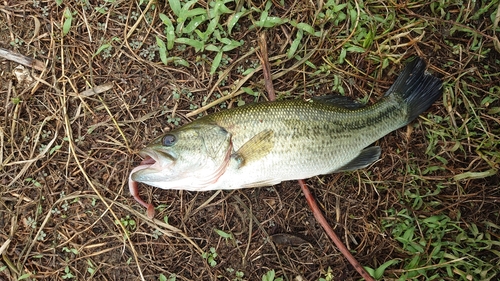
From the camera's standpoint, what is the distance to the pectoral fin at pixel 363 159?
131 inches

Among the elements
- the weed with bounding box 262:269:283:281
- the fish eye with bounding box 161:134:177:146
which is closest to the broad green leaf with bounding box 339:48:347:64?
the fish eye with bounding box 161:134:177:146

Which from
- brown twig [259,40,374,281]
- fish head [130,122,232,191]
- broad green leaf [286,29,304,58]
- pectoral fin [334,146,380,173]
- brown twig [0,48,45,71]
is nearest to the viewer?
fish head [130,122,232,191]

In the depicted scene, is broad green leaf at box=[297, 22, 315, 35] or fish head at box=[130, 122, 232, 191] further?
broad green leaf at box=[297, 22, 315, 35]

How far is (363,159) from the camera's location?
3.35 metres

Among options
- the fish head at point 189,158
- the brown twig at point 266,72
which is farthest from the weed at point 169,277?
the brown twig at point 266,72

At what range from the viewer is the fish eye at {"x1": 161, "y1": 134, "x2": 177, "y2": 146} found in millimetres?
3068

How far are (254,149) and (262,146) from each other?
69 millimetres

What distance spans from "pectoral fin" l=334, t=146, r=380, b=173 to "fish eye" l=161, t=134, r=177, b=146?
1426 millimetres

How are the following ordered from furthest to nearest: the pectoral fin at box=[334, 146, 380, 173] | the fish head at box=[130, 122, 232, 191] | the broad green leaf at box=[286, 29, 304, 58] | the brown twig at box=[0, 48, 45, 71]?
the brown twig at box=[0, 48, 45, 71], the broad green leaf at box=[286, 29, 304, 58], the pectoral fin at box=[334, 146, 380, 173], the fish head at box=[130, 122, 232, 191]

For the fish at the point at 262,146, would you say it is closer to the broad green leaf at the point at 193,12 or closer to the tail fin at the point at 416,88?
the tail fin at the point at 416,88

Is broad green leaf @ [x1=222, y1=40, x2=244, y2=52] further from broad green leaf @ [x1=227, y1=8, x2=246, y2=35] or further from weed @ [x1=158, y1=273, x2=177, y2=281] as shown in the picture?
weed @ [x1=158, y1=273, x2=177, y2=281]

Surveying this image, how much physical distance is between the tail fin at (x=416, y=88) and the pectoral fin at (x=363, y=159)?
446 mm

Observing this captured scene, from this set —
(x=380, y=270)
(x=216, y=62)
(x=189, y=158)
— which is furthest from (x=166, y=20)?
(x=380, y=270)

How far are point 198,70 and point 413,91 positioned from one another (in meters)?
2.01
